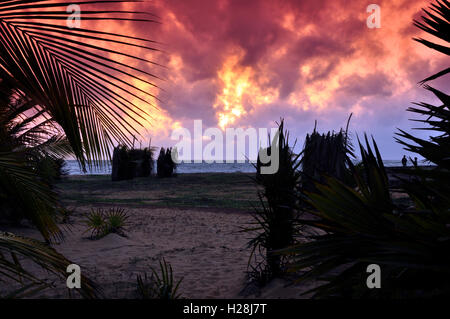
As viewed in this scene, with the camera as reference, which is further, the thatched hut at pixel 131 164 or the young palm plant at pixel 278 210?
the thatched hut at pixel 131 164

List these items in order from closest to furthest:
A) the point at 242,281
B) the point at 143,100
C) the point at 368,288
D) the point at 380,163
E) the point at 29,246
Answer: the point at 368,288, the point at 143,100, the point at 380,163, the point at 29,246, the point at 242,281

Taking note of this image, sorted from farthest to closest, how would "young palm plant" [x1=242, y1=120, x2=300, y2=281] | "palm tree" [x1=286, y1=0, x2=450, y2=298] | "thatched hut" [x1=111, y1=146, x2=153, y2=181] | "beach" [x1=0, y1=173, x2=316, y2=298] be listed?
"thatched hut" [x1=111, y1=146, x2=153, y2=181]
"beach" [x1=0, y1=173, x2=316, y2=298]
"young palm plant" [x1=242, y1=120, x2=300, y2=281]
"palm tree" [x1=286, y1=0, x2=450, y2=298]

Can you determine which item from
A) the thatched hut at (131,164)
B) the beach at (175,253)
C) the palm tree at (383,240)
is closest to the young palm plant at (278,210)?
the beach at (175,253)

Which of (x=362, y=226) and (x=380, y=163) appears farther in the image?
(x=380, y=163)

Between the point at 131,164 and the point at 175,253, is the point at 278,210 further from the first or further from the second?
the point at 131,164

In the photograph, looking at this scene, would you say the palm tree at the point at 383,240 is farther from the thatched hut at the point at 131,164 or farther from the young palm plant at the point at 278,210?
the thatched hut at the point at 131,164

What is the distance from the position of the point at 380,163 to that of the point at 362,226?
18.9 inches

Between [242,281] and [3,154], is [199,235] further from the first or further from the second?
[3,154]

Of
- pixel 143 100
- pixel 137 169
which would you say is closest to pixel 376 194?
pixel 143 100

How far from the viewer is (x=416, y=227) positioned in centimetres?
136

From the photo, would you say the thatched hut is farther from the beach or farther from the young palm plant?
the young palm plant

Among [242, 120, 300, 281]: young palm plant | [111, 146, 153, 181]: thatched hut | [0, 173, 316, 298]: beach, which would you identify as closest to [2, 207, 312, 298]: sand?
[0, 173, 316, 298]: beach

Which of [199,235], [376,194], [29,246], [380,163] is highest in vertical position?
[380,163]

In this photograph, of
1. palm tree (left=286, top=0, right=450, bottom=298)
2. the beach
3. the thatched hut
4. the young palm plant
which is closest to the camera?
palm tree (left=286, top=0, right=450, bottom=298)
